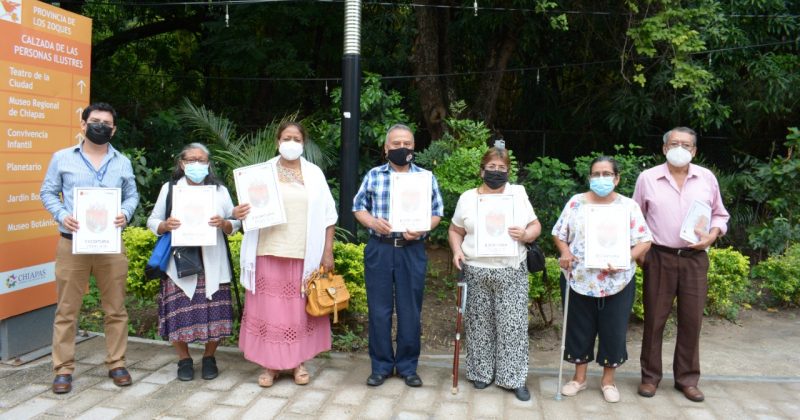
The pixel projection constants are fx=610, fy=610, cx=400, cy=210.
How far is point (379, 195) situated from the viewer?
14.4ft

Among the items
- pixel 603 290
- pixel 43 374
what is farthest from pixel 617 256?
pixel 43 374

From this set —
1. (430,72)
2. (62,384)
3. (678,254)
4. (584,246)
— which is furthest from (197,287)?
(430,72)

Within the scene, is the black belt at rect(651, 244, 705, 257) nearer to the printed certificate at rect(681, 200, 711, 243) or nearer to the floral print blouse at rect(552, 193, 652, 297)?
the printed certificate at rect(681, 200, 711, 243)

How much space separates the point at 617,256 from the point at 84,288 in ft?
12.3

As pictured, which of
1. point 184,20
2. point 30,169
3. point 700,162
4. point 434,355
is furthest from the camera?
point 184,20

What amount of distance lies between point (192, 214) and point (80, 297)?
104cm

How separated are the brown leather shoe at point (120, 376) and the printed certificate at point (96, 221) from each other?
0.94 metres

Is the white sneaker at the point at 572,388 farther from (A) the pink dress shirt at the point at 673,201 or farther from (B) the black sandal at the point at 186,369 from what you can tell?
(B) the black sandal at the point at 186,369

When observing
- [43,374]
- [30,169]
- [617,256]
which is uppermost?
[30,169]

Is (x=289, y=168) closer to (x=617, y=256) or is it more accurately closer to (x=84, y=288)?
(x=84, y=288)

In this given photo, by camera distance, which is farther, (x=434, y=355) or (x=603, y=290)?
(x=434, y=355)

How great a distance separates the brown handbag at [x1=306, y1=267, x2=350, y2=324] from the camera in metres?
4.38

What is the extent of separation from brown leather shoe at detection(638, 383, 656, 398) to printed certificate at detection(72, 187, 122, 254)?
383cm

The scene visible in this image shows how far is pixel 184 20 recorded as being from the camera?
43.3 feet
